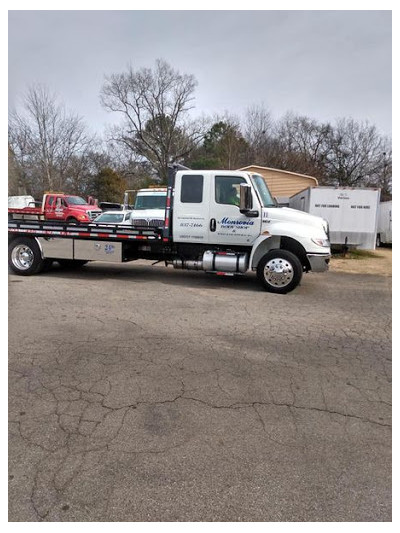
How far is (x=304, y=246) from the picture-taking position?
24.3 ft

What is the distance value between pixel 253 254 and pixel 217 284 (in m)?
1.21

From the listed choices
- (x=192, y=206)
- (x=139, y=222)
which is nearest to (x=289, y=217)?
(x=192, y=206)

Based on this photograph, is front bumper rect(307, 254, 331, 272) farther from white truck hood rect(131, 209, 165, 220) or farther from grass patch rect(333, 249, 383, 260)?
grass patch rect(333, 249, 383, 260)

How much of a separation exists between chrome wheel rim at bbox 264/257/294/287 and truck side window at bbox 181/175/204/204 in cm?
212

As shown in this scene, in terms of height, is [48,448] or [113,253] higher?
[113,253]

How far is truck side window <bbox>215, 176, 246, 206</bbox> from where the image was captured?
7.62 metres

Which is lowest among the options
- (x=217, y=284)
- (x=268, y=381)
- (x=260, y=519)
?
(x=260, y=519)

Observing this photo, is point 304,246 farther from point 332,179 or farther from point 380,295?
point 332,179

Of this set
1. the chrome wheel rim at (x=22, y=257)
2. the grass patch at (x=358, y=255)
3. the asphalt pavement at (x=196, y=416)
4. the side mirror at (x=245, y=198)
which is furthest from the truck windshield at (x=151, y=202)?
the grass patch at (x=358, y=255)

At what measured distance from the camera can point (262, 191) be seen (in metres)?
7.86

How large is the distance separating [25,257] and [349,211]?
11754 millimetres

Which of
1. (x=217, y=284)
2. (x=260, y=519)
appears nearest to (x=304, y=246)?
(x=217, y=284)

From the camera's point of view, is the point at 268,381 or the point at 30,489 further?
the point at 268,381

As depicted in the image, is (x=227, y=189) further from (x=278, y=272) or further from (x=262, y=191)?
(x=278, y=272)
